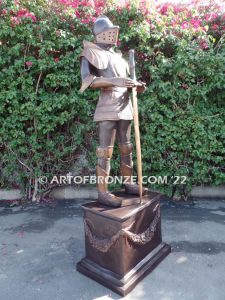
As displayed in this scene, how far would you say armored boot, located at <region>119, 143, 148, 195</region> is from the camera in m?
2.49

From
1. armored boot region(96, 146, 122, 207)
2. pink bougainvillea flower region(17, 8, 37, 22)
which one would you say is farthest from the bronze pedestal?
pink bougainvillea flower region(17, 8, 37, 22)

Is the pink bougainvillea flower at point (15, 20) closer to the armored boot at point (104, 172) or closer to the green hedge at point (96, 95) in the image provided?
the green hedge at point (96, 95)

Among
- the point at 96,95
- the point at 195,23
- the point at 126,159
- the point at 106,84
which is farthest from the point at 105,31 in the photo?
the point at 195,23

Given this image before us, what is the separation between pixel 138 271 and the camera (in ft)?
7.22

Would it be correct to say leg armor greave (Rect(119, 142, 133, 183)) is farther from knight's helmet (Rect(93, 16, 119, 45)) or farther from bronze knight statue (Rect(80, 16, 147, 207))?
knight's helmet (Rect(93, 16, 119, 45))

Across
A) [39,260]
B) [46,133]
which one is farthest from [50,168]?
[39,260]

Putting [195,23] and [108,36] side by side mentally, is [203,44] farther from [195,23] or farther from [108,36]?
[108,36]

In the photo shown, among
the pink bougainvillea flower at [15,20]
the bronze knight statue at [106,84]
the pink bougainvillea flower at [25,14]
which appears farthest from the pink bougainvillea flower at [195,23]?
the pink bougainvillea flower at [15,20]

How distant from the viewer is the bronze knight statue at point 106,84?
2.17 meters

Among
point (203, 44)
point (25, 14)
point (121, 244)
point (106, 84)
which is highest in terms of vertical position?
point (25, 14)

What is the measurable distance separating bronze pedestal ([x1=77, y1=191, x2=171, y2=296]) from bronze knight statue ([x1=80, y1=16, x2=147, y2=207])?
0.18m

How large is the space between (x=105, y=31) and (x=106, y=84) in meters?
0.49

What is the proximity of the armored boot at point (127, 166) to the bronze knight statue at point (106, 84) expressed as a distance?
171 mm

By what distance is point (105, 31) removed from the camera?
2.21m
